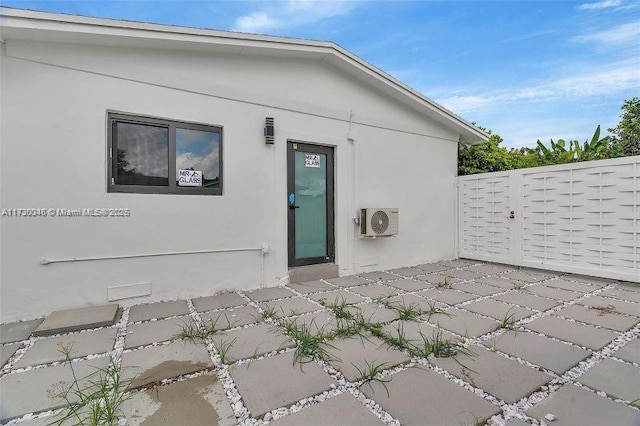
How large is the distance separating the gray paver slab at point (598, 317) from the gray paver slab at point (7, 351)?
4.72m

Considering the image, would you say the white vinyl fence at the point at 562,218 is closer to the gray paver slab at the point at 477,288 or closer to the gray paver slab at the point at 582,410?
the gray paver slab at the point at 477,288

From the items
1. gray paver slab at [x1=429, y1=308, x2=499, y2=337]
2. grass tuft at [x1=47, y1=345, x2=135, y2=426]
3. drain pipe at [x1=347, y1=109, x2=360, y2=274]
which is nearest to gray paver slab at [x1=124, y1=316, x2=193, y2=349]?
grass tuft at [x1=47, y1=345, x2=135, y2=426]

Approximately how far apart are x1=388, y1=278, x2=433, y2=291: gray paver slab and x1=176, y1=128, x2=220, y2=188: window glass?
9.40ft

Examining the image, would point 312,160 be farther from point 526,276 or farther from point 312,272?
point 526,276

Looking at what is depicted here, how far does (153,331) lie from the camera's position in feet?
8.55

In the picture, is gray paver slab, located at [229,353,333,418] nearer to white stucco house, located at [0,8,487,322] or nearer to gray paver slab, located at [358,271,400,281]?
white stucco house, located at [0,8,487,322]

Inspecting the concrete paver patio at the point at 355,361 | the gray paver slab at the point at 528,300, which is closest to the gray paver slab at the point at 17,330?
the concrete paver patio at the point at 355,361

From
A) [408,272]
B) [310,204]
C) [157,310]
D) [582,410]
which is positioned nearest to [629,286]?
[408,272]

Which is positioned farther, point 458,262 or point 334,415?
Answer: point 458,262

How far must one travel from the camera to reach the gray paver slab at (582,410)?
4.66 ft

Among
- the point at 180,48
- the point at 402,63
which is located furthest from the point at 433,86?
the point at 180,48

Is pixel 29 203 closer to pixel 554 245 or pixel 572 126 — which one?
pixel 554 245

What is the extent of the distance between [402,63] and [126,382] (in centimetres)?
875

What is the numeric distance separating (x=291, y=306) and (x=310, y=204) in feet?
5.98
